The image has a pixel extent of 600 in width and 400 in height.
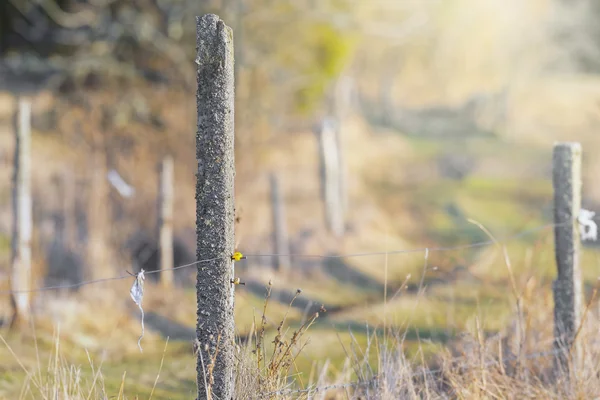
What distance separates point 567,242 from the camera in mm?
4613

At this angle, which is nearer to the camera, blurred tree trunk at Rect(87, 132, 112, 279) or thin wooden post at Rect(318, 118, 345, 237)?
blurred tree trunk at Rect(87, 132, 112, 279)

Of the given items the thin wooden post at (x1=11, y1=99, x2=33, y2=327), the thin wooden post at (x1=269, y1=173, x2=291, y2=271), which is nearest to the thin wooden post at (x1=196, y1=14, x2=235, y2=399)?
the thin wooden post at (x1=11, y1=99, x2=33, y2=327)

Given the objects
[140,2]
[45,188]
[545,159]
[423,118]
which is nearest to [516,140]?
[545,159]

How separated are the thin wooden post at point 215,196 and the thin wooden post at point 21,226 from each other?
15.6ft

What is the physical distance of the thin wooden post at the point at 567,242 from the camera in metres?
4.59

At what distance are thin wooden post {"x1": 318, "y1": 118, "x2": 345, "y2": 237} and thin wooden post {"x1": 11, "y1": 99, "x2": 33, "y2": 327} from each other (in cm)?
553

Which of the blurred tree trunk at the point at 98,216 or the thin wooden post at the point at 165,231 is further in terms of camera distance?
the blurred tree trunk at the point at 98,216

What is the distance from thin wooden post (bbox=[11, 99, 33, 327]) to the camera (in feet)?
24.2

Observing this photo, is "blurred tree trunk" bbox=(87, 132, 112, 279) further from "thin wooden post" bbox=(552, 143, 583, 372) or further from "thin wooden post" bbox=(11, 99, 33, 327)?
"thin wooden post" bbox=(552, 143, 583, 372)

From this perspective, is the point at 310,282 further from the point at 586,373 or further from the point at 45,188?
the point at 586,373

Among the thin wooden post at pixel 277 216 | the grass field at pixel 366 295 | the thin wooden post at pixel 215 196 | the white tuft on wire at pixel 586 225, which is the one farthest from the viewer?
the thin wooden post at pixel 277 216

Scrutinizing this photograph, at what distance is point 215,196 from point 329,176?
926 cm

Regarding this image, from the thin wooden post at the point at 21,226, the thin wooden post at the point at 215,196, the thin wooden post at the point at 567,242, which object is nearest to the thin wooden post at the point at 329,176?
the thin wooden post at the point at 21,226

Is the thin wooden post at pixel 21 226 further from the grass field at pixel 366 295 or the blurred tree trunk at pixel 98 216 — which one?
the blurred tree trunk at pixel 98 216
